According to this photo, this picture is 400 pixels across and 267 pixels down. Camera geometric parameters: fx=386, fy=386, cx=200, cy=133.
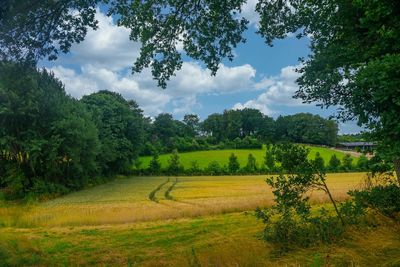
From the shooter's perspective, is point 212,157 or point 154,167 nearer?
point 154,167

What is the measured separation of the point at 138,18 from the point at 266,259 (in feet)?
22.3

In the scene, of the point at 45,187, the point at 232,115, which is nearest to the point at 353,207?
the point at 45,187

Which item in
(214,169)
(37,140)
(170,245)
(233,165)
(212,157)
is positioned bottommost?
(170,245)

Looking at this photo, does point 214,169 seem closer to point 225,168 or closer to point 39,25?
point 225,168

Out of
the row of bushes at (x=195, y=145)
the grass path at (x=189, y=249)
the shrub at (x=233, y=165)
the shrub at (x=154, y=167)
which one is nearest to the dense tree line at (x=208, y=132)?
the row of bushes at (x=195, y=145)

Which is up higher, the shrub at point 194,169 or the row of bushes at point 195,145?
the row of bushes at point 195,145

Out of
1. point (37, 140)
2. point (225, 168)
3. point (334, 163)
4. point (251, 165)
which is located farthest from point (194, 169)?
point (37, 140)

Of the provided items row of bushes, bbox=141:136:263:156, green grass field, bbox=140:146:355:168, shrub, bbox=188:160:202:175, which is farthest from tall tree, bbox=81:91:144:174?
row of bushes, bbox=141:136:263:156

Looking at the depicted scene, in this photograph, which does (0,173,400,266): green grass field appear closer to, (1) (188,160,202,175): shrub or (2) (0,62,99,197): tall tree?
(2) (0,62,99,197): tall tree

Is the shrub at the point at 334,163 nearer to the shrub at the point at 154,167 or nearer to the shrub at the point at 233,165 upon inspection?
the shrub at the point at 233,165

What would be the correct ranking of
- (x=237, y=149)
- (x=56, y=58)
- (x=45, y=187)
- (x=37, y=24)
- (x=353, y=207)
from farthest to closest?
1. (x=237, y=149)
2. (x=45, y=187)
3. (x=56, y=58)
4. (x=37, y=24)
5. (x=353, y=207)

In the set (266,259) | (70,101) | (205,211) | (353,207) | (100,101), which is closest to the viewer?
(266,259)

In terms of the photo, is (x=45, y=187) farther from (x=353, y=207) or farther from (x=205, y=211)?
(x=353, y=207)

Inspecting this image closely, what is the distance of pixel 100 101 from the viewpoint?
7000cm
